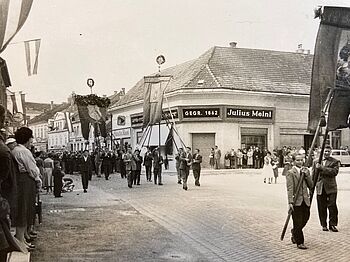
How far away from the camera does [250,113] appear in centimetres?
369

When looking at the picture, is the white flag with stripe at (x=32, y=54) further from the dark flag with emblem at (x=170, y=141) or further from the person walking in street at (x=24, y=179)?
the dark flag with emblem at (x=170, y=141)

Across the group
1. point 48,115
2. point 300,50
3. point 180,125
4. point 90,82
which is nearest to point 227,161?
point 180,125

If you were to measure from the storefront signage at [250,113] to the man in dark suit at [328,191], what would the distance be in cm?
70

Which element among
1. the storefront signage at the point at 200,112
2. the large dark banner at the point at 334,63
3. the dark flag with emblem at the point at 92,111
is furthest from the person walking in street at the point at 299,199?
the dark flag with emblem at the point at 92,111

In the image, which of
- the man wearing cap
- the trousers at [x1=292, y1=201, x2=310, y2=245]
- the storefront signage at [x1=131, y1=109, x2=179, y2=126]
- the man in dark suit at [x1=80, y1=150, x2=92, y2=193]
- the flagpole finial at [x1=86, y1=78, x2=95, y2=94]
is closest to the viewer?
the man wearing cap

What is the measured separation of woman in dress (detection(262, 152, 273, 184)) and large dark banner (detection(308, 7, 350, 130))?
53cm

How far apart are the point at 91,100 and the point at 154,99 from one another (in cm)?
55

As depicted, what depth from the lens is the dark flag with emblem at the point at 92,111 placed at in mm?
3191

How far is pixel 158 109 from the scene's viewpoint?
3.60 meters

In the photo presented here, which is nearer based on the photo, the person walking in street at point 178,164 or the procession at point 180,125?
the procession at point 180,125

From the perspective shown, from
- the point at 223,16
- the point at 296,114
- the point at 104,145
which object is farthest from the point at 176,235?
the point at 223,16

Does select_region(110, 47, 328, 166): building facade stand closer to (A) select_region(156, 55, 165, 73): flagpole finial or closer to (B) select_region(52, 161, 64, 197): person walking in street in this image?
(A) select_region(156, 55, 165, 73): flagpole finial

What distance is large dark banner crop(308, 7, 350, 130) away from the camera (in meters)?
3.23

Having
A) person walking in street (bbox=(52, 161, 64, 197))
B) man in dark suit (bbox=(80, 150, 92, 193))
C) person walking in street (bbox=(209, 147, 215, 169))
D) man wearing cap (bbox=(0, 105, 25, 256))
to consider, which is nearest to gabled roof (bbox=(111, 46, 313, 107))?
person walking in street (bbox=(209, 147, 215, 169))
